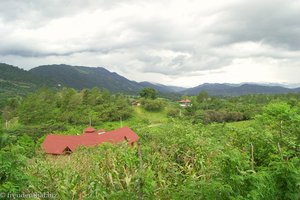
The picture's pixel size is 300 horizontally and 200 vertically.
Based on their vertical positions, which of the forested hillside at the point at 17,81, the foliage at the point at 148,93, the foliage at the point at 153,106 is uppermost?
the forested hillside at the point at 17,81

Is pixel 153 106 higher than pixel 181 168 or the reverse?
the reverse

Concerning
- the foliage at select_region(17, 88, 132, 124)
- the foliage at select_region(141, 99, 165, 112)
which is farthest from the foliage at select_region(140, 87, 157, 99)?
the foliage at select_region(17, 88, 132, 124)

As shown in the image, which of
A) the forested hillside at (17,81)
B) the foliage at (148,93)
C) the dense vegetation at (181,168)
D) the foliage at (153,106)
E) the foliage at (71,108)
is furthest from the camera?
the forested hillside at (17,81)

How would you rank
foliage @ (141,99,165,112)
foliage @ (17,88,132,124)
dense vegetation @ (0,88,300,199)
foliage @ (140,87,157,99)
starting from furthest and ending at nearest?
foliage @ (140,87,157,99) < foliage @ (141,99,165,112) < foliage @ (17,88,132,124) < dense vegetation @ (0,88,300,199)

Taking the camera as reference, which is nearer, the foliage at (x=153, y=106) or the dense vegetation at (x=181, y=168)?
the dense vegetation at (x=181, y=168)

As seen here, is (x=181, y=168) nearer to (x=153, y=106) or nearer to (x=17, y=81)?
(x=153, y=106)

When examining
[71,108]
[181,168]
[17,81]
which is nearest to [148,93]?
[71,108]

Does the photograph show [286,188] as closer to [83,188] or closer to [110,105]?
[83,188]

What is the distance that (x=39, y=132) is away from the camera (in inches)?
1436

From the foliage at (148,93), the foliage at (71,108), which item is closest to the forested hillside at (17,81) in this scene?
the foliage at (148,93)

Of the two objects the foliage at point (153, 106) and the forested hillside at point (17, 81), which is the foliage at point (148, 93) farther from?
the forested hillside at point (17, 81)

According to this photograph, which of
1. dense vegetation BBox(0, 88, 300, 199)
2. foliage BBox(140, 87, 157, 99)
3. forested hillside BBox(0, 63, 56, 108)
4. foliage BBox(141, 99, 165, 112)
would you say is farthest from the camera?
forested hillside BBox(0, 63, 56, 108)

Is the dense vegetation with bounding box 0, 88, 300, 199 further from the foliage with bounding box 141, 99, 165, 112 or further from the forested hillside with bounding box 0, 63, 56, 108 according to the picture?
the forested hillside with bounding box 0, 63, 56, 108

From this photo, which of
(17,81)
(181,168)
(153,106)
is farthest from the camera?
(17,81)
